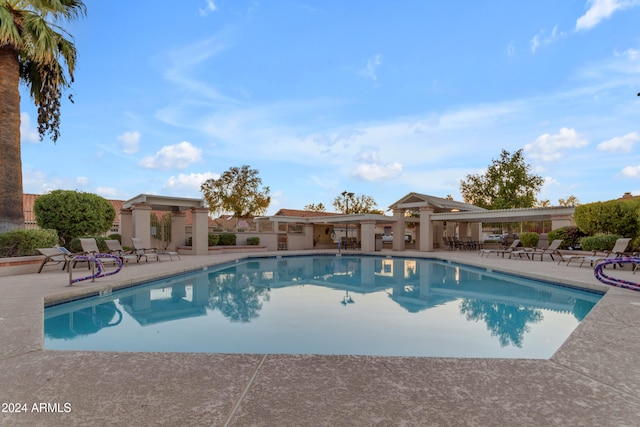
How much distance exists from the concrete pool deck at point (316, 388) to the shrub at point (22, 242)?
850 centimetres

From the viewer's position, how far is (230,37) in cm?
1513

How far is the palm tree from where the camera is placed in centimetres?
1184

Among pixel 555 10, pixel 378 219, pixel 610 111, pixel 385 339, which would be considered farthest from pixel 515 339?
pixel 378 219

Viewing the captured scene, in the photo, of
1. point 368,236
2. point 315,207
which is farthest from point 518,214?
point 315,207

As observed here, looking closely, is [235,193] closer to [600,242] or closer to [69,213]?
[69,213]

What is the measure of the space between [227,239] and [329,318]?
58.9 feet

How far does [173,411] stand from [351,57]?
1716 cm

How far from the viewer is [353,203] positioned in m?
50.6

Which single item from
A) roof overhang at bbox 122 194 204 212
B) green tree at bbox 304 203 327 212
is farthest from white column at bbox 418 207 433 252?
green tree at bbox 304 203 327 212

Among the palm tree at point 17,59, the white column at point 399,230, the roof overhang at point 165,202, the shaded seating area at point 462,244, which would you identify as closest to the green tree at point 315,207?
the shaded seating area at point 462,244

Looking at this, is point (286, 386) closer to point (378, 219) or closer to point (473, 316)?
point (473, 316)

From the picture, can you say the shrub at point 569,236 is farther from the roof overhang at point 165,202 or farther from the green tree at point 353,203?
the green tree at point 353,203

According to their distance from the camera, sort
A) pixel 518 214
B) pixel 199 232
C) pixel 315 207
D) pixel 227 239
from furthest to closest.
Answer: pixel 315 207 → pixel 227 239 → pixel 518 214 → pixel 199 232

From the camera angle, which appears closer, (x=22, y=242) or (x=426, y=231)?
(x=22, y=242)
